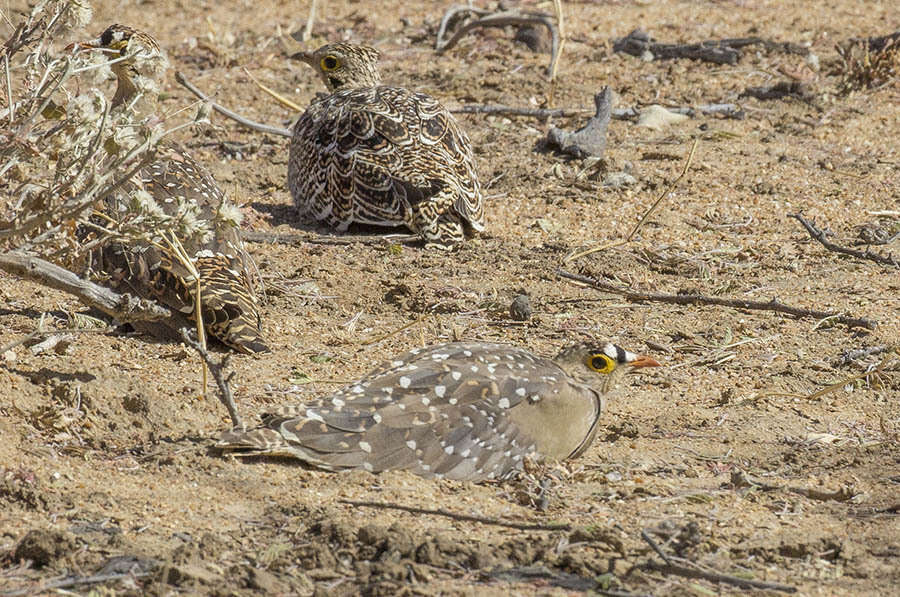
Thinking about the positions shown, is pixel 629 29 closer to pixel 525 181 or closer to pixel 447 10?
pixel 447 10

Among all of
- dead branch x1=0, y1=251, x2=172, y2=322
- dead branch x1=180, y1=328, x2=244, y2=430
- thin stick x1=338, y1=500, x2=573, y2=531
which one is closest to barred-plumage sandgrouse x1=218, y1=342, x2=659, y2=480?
dead branch x1=180, y1=328, x2=244, y2=430

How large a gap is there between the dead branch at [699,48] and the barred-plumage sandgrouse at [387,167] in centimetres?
356

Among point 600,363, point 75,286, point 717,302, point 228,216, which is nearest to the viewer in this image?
point 228,216

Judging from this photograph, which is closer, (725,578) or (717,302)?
(725,578)

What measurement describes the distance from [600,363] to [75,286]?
2.21m

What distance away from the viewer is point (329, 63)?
9.36 m

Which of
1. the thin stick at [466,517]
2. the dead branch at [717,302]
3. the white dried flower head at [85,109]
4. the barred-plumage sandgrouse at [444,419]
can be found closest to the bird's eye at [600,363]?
the barred-plumage sandgrouse at [444,419]

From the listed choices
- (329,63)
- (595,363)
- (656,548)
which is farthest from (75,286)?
(329,63)

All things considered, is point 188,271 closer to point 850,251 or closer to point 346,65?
point 346,65

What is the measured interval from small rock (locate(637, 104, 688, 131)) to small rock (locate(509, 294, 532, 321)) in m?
3.68

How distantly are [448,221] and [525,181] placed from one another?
1.34 m

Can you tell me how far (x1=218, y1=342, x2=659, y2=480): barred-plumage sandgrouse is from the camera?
4492mm

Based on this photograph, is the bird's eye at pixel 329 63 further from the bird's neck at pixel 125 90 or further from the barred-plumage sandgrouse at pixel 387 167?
the bird's neck at pixel 125 90

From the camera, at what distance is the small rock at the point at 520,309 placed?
6488 millimetres
